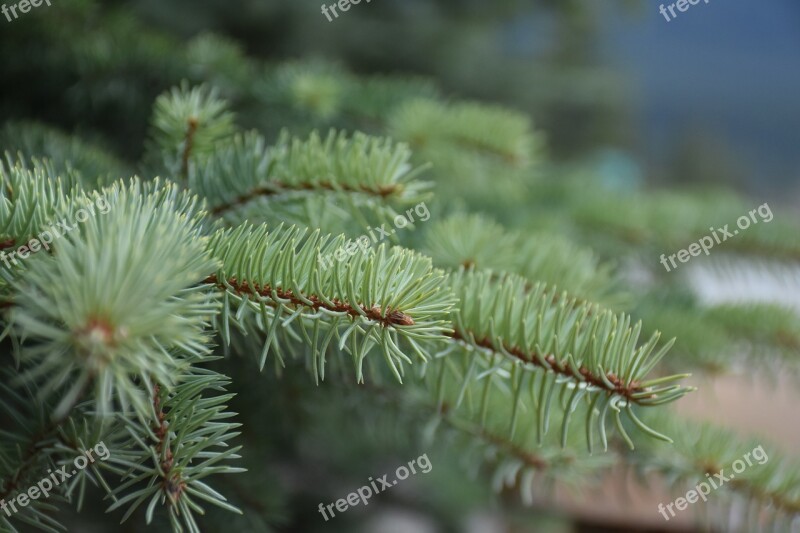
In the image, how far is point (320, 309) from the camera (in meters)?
0.20

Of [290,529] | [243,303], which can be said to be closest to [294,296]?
[243,303]

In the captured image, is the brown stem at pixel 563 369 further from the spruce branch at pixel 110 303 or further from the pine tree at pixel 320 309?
the spruce branch at pixel 110 303

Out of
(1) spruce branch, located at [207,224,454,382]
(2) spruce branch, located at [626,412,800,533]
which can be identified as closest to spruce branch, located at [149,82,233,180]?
(1) spruce branch, located at [207,224,454,382]

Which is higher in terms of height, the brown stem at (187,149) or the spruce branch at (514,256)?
the brown stem at (187,149)

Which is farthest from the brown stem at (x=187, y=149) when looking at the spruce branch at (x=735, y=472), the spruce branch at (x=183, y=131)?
the spruce branch at (x=735, y=472)

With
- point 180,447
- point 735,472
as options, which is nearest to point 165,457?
point 180,447

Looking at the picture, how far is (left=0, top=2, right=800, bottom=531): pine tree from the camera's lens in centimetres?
16

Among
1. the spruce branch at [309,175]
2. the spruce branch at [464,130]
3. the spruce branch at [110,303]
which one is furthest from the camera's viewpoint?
the spruce branch at [464,130]

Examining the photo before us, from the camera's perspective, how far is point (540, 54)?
3.31ft

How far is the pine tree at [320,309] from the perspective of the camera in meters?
0.16

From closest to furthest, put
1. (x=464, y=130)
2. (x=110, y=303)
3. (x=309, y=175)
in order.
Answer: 1. (x=110, y=303)
2. (x=309, y=175)
3. (x=464, y=130)

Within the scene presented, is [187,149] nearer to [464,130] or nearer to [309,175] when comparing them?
[309,175]

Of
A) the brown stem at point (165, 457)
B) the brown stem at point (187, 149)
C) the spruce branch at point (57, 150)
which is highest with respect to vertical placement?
the spruce branch at point (57, 150)

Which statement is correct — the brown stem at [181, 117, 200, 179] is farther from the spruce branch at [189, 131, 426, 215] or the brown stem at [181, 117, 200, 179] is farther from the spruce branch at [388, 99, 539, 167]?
the spruce branch at [388, 99, 539, 167]
